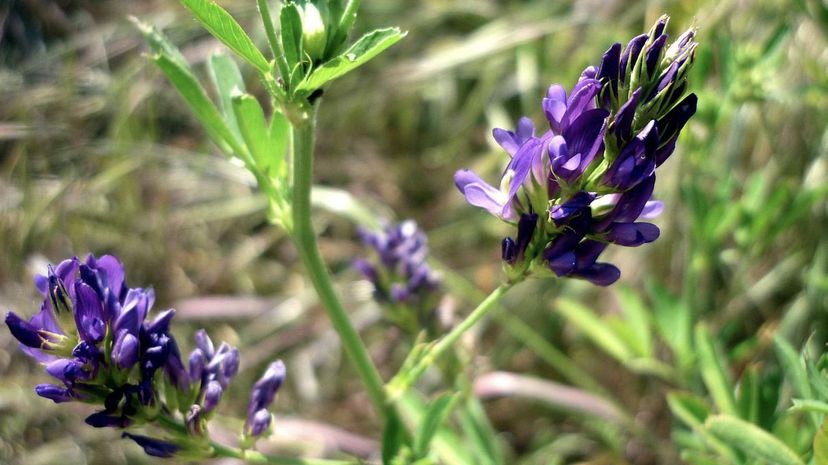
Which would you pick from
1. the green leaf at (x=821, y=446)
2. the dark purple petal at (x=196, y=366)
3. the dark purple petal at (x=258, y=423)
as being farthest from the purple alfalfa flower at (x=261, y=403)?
the green leaf at (x=821, y=446)

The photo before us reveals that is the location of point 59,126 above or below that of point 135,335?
above

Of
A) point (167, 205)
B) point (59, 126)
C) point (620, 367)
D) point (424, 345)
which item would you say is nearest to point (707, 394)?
point (620, 367)

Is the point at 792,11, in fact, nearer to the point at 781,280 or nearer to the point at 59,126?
the point at 781,280

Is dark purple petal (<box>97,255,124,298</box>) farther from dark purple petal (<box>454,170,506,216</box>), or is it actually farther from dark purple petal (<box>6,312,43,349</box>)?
dark purple petal (<box>454,170,506,216</box>)

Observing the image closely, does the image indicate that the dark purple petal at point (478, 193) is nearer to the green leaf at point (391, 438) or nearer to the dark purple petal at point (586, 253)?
the dark purple petal at point (586, 253)

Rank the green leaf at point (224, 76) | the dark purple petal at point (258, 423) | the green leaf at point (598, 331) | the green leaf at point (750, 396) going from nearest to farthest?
→ the dark purple petal at point (258, 423)
the green leaf at point (224, 76)
the green leaf at point (750, 396)
the green leaf at point (598, 331)

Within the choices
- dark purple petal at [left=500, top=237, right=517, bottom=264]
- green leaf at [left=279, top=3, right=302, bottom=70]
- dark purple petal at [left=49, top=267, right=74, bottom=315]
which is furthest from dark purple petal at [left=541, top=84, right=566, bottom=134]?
dark purple petal at [left=49, top=267, right=74, bottom=315]
